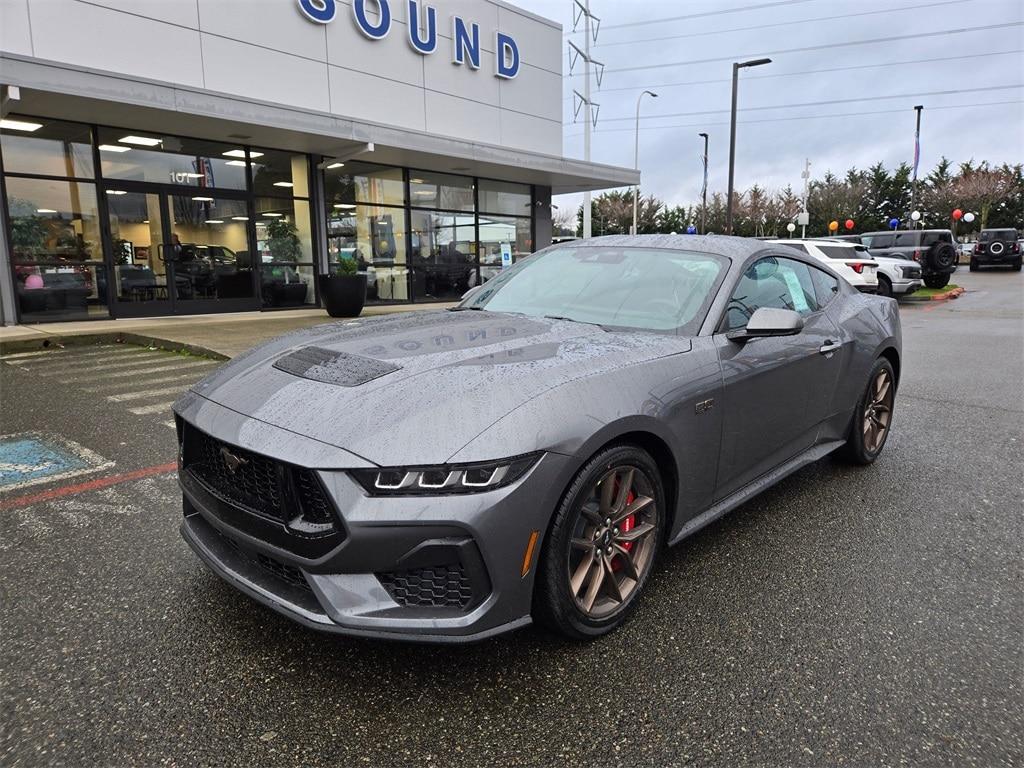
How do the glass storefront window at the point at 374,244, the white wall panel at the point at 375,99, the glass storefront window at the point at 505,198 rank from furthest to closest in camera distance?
the glass storefront window at the point at 505,198
the glass storefront window at the point at 374,244
the white wall panel at the point at 375,99

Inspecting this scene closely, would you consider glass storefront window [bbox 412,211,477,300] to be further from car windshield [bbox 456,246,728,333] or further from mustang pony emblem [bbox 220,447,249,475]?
mustang pony emblem [bbox 220,447,249,475]

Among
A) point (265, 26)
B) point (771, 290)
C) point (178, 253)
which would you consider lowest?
point (771, 290)

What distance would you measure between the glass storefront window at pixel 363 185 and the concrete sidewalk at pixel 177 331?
406 centimetres

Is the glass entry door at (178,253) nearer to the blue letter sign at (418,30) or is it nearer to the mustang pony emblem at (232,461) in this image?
the blue letter sign at (418,30)

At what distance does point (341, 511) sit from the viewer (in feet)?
6.39

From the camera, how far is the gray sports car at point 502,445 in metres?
1.99

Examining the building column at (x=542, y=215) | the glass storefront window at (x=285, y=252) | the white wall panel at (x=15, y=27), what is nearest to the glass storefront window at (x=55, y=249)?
the white wall panel at (x=15, y=27)

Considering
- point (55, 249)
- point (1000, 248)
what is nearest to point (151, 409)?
point (55, 249)

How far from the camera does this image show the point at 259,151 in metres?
14.6

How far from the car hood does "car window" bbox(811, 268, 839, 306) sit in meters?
1.70

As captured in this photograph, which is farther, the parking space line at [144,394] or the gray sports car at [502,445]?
the parking space line at [144,394]

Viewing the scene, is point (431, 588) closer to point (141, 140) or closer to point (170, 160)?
point (141, 140)

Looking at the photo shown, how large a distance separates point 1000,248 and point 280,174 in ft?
112

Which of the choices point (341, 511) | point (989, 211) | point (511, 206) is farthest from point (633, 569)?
point (989, 211)
